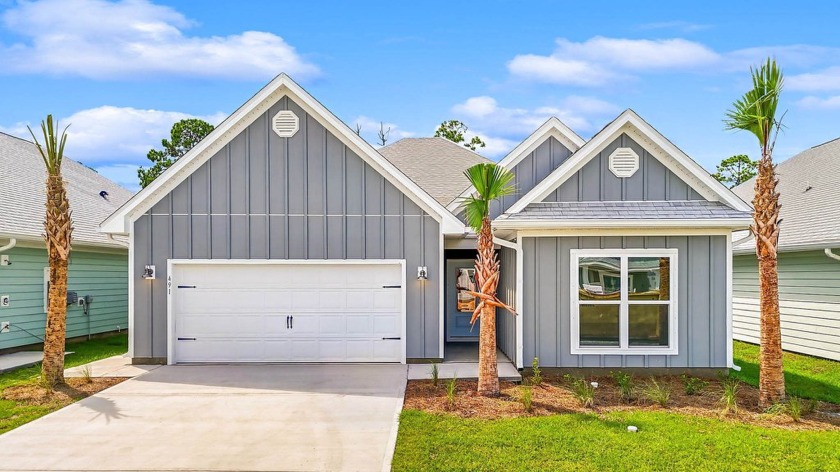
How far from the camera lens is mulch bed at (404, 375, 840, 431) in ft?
23.2

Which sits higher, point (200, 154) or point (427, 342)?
point (200, 154)

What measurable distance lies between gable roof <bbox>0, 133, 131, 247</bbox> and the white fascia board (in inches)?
330

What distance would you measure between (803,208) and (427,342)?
32.6ft

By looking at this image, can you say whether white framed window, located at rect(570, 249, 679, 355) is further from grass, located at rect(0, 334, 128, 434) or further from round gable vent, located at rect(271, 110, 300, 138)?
grass, located at rect(0, 334, 128, 434)

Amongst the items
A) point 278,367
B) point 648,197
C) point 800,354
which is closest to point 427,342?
point 278,367

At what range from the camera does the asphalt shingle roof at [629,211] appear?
9188mm

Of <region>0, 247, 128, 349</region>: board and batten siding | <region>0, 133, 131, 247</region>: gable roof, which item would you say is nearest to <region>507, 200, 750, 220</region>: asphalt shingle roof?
<region>0, 133, 131, 247</region>: gable roof

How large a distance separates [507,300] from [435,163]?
17.9ft

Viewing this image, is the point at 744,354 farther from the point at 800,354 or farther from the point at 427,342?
the point at 427,342

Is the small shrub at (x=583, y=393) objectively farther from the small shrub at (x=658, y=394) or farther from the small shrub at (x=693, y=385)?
the small shrub at (x=693, y=385)

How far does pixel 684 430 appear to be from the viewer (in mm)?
6488

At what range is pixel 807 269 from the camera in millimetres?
11789

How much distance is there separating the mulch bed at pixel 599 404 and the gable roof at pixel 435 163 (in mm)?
5807

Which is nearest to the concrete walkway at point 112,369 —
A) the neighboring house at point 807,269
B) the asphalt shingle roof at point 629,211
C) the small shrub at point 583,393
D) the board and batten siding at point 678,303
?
the board and batten siding at point 678,303
